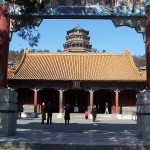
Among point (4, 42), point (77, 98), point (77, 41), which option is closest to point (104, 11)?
point (4, 42)

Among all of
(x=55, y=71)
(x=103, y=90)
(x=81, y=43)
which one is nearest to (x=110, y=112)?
(x=103, y=90)

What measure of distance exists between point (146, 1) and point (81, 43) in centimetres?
Answer: 3986

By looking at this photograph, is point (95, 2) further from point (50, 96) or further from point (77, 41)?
point (77, 41)

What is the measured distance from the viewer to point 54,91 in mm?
36906

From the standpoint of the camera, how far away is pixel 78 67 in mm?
36344

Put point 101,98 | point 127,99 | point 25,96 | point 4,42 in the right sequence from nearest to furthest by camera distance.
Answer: point 4,42 → point 25,96 → point 127,99 → point 101,98

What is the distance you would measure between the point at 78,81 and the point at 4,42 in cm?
2281

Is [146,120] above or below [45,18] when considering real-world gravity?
below

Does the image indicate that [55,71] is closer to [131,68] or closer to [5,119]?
[131,68]

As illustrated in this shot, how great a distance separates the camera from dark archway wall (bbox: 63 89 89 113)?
36.6 metres

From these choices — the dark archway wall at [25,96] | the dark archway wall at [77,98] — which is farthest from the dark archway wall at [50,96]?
the dark archway wall at [25,96]

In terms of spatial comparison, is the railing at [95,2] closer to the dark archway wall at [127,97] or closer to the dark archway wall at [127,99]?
the dark archway wall at [127,99]

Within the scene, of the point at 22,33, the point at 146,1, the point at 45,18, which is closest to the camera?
the point at 22,33

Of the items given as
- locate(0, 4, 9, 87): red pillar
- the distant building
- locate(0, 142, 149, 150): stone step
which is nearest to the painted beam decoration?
locate(0, 4, 9, 87): red pillar
